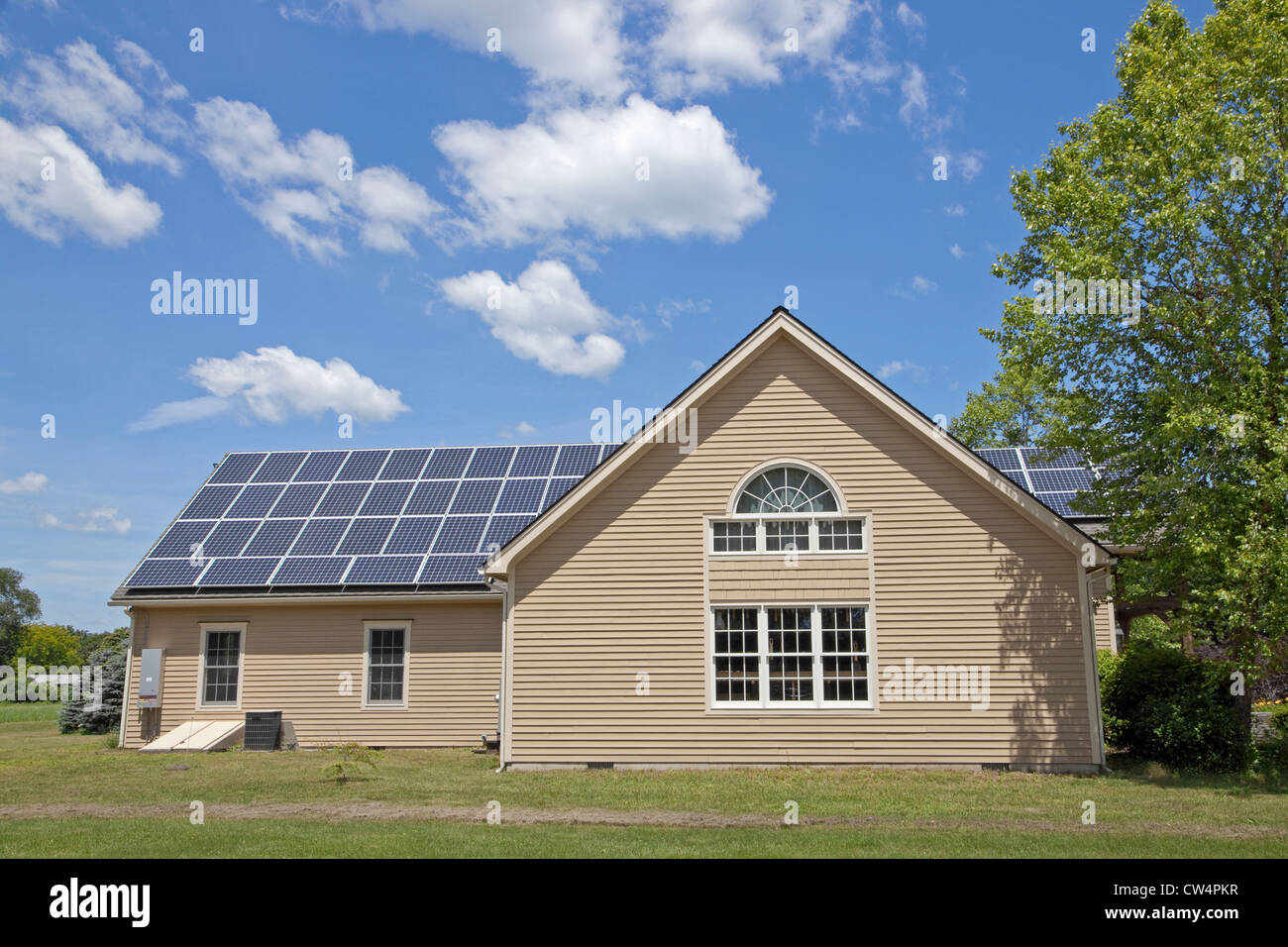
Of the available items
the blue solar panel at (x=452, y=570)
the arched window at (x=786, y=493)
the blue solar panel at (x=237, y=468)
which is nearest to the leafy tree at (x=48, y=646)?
the blue solar panel at (x=237, y=468)

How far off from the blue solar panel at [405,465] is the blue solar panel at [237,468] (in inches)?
151

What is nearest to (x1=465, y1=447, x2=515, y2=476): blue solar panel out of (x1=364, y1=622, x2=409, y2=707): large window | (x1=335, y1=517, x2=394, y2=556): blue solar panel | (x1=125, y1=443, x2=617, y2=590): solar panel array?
(x1=125, y1=443, x2=617, y2=590): solar panel array

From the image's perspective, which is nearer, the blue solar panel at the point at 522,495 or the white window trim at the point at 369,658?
the white window trim at the point at 369,658

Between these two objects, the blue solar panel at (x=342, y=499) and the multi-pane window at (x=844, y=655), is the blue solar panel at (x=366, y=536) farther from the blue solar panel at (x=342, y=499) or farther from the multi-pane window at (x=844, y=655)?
Answer: the multi-pane window at (x=844, y=655)

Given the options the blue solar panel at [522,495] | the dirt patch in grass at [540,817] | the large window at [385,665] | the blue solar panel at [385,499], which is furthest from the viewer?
the blue solar panel at [385,499]

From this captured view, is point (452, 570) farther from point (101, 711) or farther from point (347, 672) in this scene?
point (101, 711)

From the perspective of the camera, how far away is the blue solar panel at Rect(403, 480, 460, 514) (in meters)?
23.9

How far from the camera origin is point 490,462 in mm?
25656

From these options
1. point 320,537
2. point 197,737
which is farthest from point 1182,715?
point 197,737

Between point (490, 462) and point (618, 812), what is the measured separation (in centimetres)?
1408

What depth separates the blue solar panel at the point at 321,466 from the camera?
1019 inches

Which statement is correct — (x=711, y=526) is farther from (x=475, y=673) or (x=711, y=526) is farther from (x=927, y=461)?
(x=475, y=673)

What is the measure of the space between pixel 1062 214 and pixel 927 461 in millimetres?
5410
